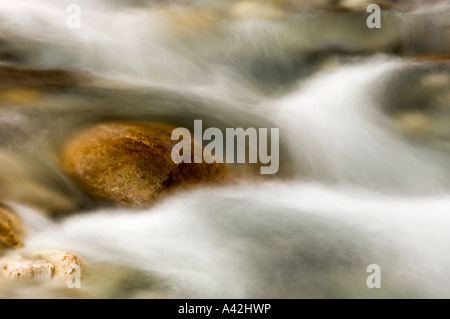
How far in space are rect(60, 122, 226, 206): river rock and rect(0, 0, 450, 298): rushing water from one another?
4.3 inches

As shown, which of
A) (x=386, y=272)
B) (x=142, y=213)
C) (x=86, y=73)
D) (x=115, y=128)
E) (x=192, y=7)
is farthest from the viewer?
(x=192, y=7)

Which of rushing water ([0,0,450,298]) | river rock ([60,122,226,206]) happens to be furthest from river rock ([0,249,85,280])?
river rock ([60,122,226,206])

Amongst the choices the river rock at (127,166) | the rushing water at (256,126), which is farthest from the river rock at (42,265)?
the river rock at (127,166)

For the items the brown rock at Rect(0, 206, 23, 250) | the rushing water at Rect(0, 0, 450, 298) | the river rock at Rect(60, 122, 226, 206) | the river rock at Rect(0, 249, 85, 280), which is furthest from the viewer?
the river rock at Rect(60, 122, 226, 206)

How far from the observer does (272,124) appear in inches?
240

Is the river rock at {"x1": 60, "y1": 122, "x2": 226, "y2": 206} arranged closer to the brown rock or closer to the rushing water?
the rushing water

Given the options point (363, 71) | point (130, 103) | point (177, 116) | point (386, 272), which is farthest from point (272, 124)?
point (386, 272)

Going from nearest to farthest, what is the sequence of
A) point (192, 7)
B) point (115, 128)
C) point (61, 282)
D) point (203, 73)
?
point (61, 282) < point (115, 128) < point (203, 73) < point (192, 7)

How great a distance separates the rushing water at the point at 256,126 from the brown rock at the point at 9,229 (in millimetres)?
83

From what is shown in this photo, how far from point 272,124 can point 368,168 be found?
3.49 ft

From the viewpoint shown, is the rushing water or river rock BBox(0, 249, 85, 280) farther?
the rushing water

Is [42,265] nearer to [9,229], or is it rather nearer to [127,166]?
[9,229]

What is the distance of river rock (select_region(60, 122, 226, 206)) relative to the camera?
470 cm

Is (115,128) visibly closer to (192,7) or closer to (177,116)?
(177,116)
